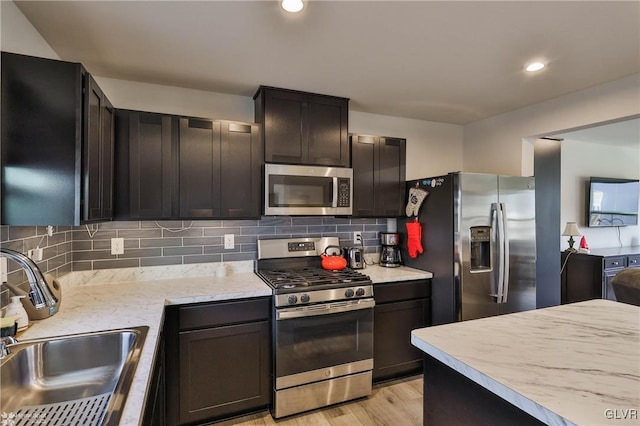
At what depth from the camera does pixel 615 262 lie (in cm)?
385

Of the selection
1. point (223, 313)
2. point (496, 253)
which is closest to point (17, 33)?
point (223, 313)

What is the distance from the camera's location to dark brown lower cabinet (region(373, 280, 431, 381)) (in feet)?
8.38

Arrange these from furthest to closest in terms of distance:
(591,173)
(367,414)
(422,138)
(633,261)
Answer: (591,173) → (633,261) → (422,138) → (367,414)

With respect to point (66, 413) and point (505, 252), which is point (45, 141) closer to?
point (66, 413)

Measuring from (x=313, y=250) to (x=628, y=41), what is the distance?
2.52 meters

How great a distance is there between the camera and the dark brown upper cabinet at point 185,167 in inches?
83.0

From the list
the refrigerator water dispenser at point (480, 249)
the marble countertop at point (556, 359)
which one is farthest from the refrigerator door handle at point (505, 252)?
the marble countertop at point (556, 359)

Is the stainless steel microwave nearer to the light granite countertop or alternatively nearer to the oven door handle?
the light granite countertop

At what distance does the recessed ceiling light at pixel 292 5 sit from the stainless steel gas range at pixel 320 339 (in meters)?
1.64

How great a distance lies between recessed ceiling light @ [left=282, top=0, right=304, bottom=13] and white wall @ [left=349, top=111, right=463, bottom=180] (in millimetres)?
1692

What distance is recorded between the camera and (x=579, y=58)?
2.03m

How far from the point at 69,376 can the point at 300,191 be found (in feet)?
5.71

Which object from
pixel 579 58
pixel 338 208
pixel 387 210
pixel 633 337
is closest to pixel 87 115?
pixel 338 208

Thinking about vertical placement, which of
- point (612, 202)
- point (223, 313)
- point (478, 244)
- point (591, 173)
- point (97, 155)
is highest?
point (591, 173)
